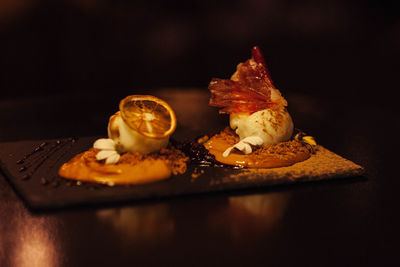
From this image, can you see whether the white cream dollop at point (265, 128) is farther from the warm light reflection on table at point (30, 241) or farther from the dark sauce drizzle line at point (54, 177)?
the warm light reflection on table at point (30, 241)

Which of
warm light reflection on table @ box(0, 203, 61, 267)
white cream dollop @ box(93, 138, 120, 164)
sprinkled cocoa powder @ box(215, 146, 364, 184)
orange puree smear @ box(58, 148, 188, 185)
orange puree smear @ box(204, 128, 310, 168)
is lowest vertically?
sprinkled cocoa powder @ box(215, 146, 364, 184)

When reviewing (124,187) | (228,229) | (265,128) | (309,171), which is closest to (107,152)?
(124,187)

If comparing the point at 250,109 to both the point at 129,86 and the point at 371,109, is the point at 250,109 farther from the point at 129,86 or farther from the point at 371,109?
the point at 129,86

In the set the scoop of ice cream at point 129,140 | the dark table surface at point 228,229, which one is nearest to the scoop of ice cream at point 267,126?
the dark table surface at point 228,229

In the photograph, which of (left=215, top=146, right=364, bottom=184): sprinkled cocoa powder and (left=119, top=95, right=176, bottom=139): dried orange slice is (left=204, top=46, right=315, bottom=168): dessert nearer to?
(left=215, top=146, right=364, bottom=184): sprinkled cocoa powder

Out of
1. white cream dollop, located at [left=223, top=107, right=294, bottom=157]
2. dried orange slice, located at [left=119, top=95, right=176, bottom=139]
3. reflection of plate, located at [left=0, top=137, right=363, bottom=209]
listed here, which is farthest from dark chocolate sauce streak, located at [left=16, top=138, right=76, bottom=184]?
white cream dollop, located at [left=223, top=107, right=294, bottom=157]

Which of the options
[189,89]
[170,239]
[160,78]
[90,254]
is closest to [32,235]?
[90,254]

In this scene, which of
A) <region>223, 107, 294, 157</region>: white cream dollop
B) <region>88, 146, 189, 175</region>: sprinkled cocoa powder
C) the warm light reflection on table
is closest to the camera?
the warm light reflection on table

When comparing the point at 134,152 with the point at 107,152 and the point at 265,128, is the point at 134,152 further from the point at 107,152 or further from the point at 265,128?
the point at 265,128
